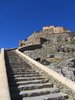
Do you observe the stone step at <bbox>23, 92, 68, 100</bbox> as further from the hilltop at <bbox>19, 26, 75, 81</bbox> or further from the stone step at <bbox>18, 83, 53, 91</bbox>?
the hilltop at <bbox>19, 26, 75, 81</bbox>

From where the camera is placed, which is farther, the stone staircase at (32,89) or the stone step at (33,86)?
the stone step at (33,86)

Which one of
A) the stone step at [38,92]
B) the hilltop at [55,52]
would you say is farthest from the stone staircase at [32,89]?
the hilltop at [55,52]

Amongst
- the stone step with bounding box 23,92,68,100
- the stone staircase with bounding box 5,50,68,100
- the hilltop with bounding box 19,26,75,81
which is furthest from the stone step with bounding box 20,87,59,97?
the hilltop with bounding box 19,26,75,81

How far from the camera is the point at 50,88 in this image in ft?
30.8

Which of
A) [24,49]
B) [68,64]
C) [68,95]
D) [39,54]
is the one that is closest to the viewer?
[68,95]

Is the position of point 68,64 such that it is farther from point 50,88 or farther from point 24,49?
point 24,49

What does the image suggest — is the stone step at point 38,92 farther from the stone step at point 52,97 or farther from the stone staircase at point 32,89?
the stone step at point 52,97

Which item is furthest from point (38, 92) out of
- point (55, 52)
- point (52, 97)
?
point (55, 52)

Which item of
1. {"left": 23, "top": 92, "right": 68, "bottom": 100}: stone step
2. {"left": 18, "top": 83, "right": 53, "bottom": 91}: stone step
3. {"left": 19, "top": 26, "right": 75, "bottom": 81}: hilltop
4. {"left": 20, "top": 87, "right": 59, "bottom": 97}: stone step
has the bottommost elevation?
{"left": 23, "top": 92, "right": 68, "bottom": 100}: stone step

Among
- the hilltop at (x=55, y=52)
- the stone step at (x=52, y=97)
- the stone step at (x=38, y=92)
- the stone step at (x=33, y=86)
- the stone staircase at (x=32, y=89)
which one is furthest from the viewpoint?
the hilltop at (x=55, y=52)

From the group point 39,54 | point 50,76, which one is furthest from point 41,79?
point 39,54

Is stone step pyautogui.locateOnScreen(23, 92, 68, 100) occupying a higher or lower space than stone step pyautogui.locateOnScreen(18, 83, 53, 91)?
lower

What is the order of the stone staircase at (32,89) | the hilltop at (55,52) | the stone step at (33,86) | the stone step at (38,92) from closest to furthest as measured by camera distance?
the stone staircase at (32,89) → the stone step at (38,92) → the stone step at (33,86) → the hilltop at (55,52)

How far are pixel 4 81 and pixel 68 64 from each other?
11.4 m
